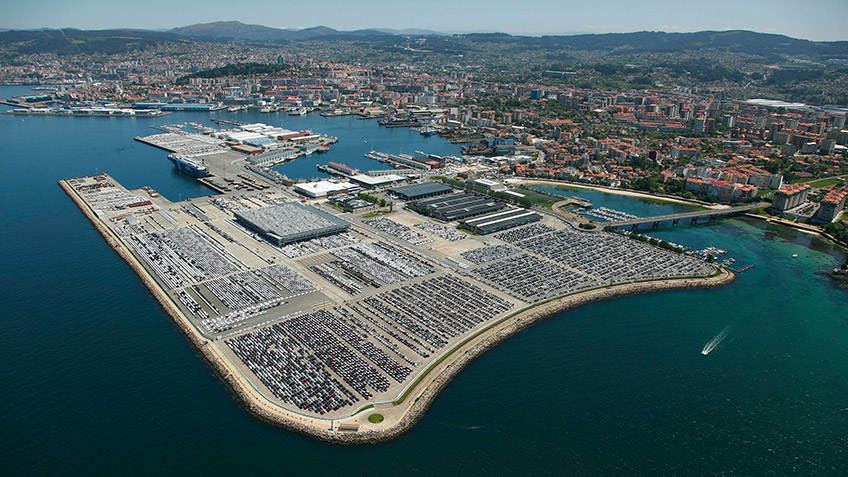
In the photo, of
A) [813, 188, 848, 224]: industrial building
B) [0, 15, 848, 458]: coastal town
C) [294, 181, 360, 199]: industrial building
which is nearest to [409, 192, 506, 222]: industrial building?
[0, 15, 848, 458]: coastal town

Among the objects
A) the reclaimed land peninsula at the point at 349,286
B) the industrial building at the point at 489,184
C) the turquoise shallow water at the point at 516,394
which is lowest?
the turquoise shallow water at the point at 516,394

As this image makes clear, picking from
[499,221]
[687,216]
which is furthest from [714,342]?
[687,216]

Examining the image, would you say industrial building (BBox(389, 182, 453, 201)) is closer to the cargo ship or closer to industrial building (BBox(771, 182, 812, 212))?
the cargo ship

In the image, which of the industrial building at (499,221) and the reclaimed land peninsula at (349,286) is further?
the industrial building at (499,221)

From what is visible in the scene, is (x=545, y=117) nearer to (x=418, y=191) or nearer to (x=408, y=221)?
(x=418, y=191)

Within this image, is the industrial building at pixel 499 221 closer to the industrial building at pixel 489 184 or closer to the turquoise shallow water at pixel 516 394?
the industrial building at pixel 489 184

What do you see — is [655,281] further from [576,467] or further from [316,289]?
[316,289]

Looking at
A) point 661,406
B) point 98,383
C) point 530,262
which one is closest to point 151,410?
point 98,383

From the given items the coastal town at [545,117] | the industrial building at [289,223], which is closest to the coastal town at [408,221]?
the industrial building at [289,223]
